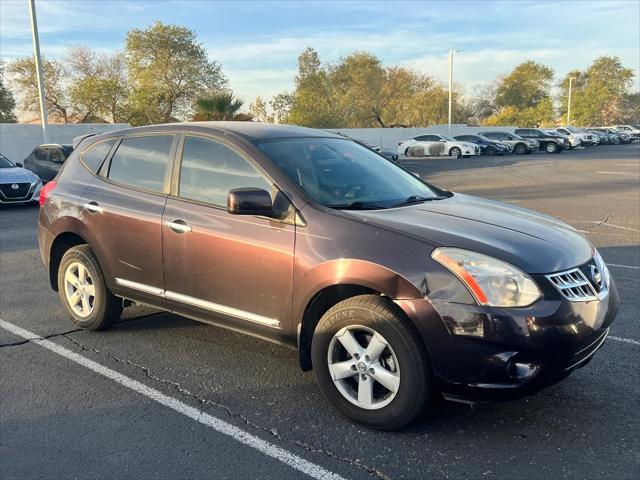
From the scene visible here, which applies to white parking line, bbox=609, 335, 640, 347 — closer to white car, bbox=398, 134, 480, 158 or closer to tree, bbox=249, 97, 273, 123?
white car, bbox=398, 134, 480, 158

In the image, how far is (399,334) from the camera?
3.13m

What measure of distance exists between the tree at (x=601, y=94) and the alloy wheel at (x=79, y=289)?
86.1 m

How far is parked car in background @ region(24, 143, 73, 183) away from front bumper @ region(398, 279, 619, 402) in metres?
15.6

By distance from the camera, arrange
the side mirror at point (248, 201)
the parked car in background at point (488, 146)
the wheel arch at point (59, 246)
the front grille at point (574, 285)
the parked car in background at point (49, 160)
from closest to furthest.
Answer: the front grille at point (574, 285)
the side mirror at point (248, 201)
the wheel arch at point (59, 246)
the parked car in background at point (49, 160)
the parked car in background at point (488, 146)

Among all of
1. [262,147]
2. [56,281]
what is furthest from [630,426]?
[56,281]

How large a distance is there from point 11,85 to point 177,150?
44110mm

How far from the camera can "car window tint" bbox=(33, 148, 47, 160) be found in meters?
16.9

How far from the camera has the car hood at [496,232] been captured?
315cm

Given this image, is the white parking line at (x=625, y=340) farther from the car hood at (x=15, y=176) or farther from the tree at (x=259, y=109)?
the tree at (x=259, y=109)

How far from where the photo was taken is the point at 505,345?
2.96 metres

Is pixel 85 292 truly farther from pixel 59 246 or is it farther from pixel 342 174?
pixel 342 174

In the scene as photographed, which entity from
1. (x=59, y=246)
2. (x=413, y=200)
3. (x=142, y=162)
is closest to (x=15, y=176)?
(x=59, y=246)

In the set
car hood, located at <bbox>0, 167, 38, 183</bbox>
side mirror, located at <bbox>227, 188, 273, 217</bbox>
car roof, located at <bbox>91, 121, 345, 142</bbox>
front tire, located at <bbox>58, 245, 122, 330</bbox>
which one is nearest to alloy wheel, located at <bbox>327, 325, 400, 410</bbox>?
side mirror, located at <bbox>227, 188, 273, 217</bbox>

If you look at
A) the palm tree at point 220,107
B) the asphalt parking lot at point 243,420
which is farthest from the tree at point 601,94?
the asphalt parking lot at point 243,420
